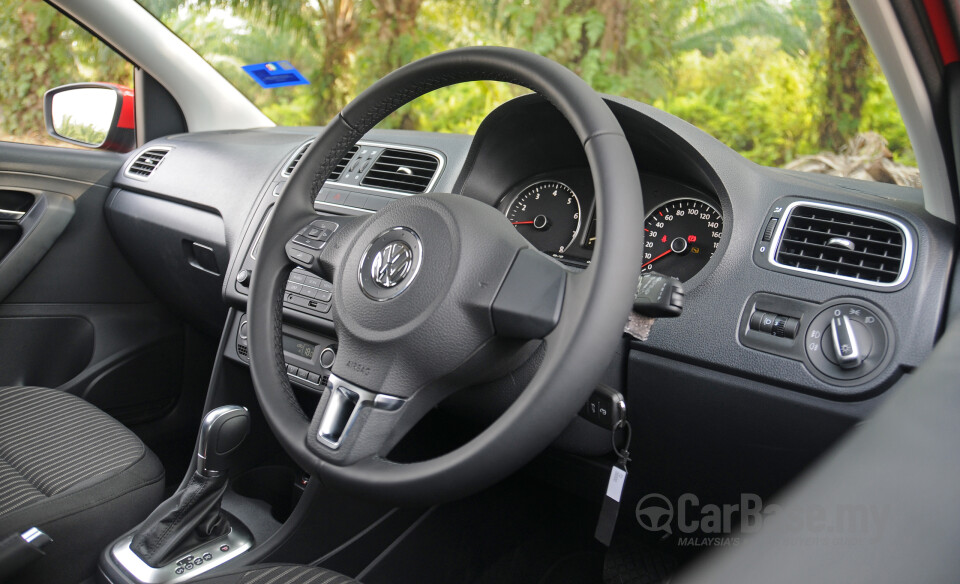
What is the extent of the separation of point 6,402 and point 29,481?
0.34 meters

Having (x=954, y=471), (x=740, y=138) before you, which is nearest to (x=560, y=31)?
(x=740, y=138)

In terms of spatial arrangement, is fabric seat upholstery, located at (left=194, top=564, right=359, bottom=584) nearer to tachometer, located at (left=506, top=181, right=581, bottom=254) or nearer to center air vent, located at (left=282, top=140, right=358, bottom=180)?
tachometer, located at (left=506, top=181, right=581, bottom=254)

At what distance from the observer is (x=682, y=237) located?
1.58 meters

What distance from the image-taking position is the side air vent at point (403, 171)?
186cm

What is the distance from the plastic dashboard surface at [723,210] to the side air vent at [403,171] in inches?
1.6

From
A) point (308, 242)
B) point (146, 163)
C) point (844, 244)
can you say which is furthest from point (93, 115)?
point (844, 244)

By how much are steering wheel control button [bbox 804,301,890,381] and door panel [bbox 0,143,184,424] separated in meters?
2.08

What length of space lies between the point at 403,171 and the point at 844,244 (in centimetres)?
104

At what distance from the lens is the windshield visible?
15.2 ft

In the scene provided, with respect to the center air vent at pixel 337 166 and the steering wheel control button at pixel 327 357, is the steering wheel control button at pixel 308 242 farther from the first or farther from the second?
the center air vent at pixel 337 166

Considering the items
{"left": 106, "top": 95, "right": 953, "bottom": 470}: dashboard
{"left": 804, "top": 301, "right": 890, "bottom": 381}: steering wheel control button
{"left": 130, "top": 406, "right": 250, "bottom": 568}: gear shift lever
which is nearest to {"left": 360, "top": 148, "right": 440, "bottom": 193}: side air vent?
{"left": 106, "top": 95, "right": 953, "bottom": 470}: dashboard

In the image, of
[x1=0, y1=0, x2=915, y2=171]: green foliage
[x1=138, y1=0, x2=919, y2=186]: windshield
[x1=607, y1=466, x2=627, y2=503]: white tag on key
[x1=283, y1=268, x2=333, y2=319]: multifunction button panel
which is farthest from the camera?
[x1=138, y1=0, x2=919, y2=186]: windshield

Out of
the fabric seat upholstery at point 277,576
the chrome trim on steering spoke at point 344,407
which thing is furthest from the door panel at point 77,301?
the chrome trim on steering spoke at point 344,407

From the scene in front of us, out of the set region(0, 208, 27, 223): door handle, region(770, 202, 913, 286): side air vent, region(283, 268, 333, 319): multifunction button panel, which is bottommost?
region(0, 208, 27, 223): door handle
